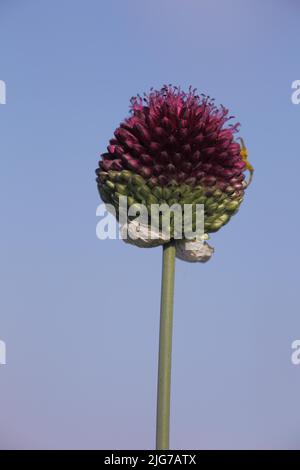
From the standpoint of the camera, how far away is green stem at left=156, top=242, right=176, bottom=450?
4234 millimetres

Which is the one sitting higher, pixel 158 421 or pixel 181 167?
pixel 181 167

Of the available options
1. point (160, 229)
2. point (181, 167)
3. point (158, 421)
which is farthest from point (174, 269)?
point (158, 421)

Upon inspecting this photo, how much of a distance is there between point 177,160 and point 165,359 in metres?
1.47

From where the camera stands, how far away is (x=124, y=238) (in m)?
4.92

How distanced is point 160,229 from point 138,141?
699 mm

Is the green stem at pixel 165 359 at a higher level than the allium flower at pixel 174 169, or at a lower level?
lower

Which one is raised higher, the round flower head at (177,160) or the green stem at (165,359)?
the round flower head at (177,160)

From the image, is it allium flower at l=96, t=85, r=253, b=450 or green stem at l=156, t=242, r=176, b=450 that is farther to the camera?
Result: allium flower at l=96, t=85, r=253, b=450

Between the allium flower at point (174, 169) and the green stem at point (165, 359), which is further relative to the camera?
the allium flower at point (174, 169)

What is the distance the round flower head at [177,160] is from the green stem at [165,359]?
409mm

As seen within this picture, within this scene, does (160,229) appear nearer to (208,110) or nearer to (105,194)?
(105,194)

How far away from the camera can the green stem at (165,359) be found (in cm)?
423

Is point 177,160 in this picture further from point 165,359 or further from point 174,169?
point 165,359

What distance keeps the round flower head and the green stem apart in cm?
41
